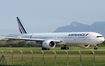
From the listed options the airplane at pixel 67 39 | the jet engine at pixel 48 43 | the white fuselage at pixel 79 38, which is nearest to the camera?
the white fuselage at pixel 79 38

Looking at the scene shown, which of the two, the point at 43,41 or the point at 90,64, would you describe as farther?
the point at 43,41

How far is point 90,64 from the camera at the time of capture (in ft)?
120

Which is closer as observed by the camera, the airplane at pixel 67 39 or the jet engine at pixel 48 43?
the airplane at pixel 67 39

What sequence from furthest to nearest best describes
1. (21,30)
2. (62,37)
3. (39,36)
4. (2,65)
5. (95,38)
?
(21,30), (39,36), (62,37), (95,38), (2,65)

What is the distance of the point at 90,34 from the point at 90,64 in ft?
116

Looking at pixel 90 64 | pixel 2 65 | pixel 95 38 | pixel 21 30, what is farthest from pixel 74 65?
pixel 21 30

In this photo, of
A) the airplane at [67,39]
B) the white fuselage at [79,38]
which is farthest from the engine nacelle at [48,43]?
the white fuselage at [79,38]

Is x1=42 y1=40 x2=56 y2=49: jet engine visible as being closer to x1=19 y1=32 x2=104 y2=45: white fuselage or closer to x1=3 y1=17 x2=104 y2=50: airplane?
x1=3 y1=17 x2=104 y2=50: airplane

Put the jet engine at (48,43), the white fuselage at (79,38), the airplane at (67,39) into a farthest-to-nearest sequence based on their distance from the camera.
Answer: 1. the jet engine at (48,43)
2. the airplane at (67,39)
3. the white fuselage at (79,38)

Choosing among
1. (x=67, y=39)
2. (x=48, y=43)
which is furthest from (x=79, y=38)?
(x=48, y=43)

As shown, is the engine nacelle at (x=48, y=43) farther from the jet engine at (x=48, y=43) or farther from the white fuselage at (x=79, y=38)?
the white fuselage at (x=79, y=38)

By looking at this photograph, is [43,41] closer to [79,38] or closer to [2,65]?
[79,38]

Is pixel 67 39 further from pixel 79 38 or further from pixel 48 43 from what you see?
pixel 48 43

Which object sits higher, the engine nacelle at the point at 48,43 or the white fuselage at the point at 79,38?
the white fuselage at the point at 79,38
